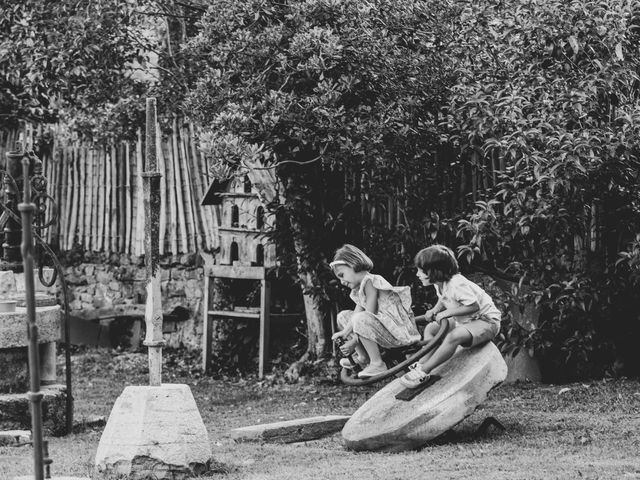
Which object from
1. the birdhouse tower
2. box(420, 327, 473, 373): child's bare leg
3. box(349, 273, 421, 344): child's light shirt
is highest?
the birdhouse tower

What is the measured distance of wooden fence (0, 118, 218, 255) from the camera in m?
14.3

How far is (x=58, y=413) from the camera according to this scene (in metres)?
9.44

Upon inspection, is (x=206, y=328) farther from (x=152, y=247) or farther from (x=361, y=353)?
(x=152, y=247)

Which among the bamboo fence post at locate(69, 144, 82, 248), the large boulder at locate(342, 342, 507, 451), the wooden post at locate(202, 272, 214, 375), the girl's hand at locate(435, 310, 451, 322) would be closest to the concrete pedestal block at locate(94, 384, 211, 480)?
the large boulder at locate(342, 342, 507, 451)

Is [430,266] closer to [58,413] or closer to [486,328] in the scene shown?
[486,328]

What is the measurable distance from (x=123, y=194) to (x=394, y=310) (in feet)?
24.0

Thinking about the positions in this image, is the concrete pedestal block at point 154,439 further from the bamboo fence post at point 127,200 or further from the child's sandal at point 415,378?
the bamboo fence post at point 127,200

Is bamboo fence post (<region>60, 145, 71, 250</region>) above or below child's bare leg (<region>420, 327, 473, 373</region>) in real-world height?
above

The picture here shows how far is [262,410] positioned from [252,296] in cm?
322

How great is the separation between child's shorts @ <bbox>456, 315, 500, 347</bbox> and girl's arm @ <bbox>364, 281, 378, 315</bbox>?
787 millimetres

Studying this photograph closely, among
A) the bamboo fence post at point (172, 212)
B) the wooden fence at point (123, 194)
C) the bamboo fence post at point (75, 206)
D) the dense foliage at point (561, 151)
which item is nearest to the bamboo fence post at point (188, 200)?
the wooden fence at point (123, 194)

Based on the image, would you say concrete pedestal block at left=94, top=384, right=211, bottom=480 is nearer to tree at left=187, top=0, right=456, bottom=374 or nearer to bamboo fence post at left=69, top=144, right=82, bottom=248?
tree at left=187, top=0, right=456, bottom=374

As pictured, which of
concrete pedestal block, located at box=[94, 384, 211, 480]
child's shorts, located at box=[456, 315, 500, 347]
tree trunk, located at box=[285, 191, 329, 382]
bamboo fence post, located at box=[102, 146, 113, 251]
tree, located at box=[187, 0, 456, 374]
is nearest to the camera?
concrete pedestal block, located at box=[94, 384, 211, 480]

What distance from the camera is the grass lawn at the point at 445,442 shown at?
23.3 ft
